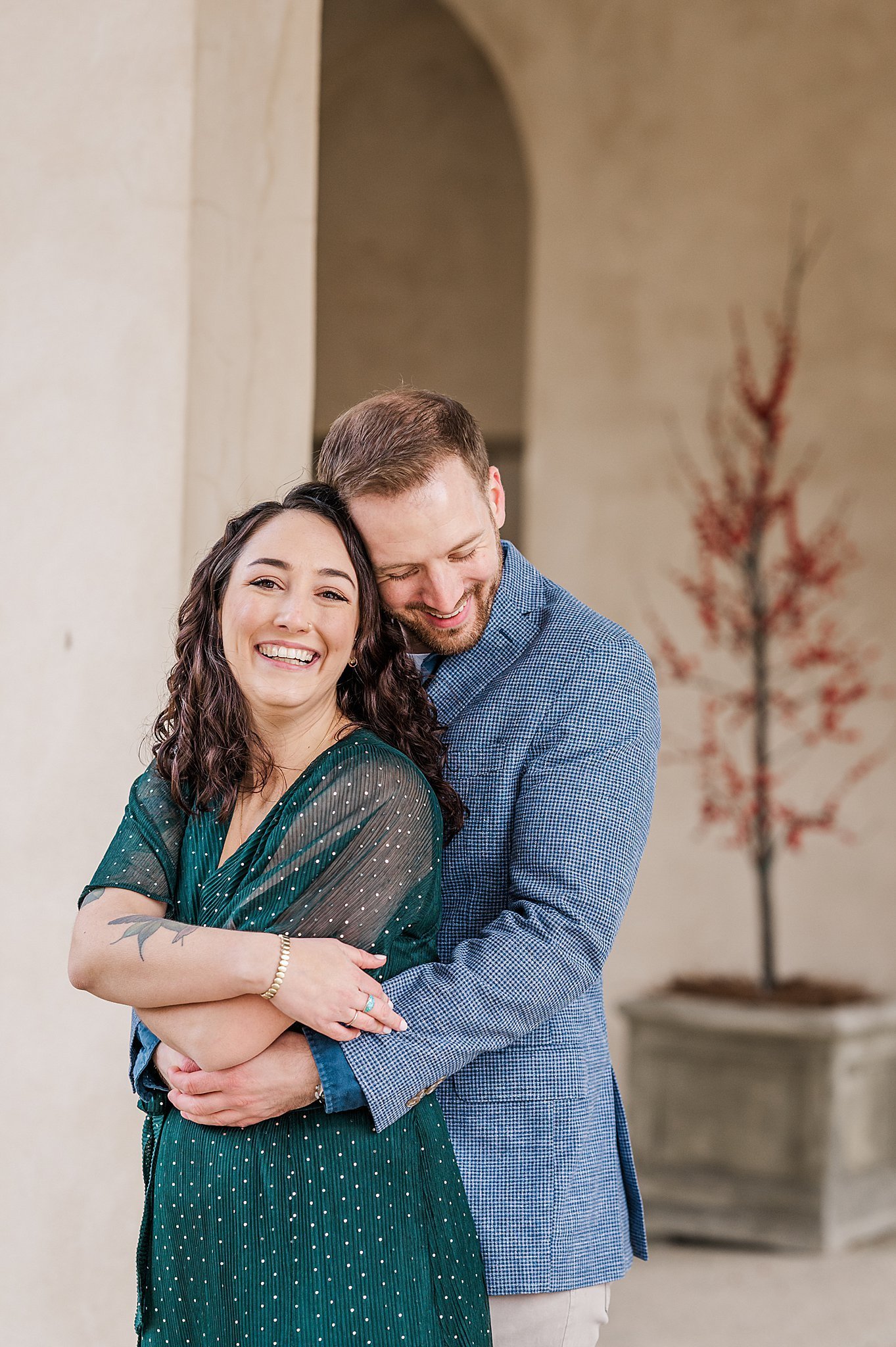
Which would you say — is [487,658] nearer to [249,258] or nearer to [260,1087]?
[260,1087]

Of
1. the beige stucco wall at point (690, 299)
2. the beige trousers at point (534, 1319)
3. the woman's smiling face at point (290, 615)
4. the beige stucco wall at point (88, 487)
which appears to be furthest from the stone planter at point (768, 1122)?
the woman's smiling face at point (290, 615)

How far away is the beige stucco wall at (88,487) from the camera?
2342 mm

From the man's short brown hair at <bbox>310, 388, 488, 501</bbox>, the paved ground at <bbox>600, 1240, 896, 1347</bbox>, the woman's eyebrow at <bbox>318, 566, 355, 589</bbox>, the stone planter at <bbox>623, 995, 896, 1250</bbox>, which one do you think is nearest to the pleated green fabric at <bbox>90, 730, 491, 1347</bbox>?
the woman's eyebrow at <bbox>318, 566, 355, 589</bbox>

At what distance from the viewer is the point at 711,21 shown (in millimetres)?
5336

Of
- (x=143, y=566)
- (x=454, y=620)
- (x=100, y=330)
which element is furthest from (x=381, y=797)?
(x=100, y=330)

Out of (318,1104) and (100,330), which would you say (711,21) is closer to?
(100,330)

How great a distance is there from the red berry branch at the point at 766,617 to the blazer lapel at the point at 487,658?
2990 mm

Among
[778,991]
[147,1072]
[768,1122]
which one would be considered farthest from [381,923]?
[778,991]

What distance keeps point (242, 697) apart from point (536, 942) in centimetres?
42

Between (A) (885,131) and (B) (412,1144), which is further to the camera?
(A) (885,131)

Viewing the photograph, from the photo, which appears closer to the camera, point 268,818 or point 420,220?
point 268,818

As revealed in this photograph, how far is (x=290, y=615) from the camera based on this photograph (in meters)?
1.58

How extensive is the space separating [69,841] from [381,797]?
0.99 m

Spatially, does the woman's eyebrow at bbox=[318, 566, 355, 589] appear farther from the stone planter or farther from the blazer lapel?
Result: the stone planter
